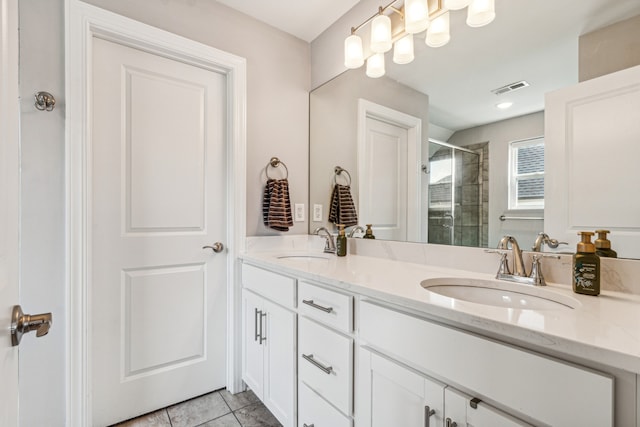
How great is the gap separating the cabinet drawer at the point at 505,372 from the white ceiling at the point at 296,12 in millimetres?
1833

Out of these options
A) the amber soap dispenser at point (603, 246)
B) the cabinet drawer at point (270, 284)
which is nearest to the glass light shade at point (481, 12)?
the amber soap dispenser at point (603, 246)

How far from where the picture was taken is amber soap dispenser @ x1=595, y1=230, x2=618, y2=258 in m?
0.93

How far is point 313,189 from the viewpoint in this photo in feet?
7.02

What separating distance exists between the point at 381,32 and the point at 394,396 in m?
1.67

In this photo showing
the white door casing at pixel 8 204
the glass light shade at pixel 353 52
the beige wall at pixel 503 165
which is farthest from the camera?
the glass light shade at pixel 353 52

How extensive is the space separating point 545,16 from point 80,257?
215 centimetres

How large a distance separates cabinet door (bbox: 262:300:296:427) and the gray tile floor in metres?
0.17

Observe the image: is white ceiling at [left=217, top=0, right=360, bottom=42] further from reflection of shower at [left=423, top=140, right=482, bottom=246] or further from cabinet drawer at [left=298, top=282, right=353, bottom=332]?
cabinet drawer at [left=298, top=282, right=353, bottom=332]

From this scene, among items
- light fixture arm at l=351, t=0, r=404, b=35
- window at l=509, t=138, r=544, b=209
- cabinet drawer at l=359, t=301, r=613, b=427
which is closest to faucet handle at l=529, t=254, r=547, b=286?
window at l=509, t=138, r=544, b=209

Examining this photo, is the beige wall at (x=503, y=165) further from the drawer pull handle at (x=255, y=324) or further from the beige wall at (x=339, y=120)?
the drawer pull handle at (x=255, y=324)

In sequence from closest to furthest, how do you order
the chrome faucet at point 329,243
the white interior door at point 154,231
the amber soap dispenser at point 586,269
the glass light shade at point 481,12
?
the amber soap dispenser at point 586,269 → the glass light shade at point 481,12 → the white interior door at point 154,231 → the chrome faucet at point 329,243

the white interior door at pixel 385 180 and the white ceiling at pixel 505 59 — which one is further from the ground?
the white ceiling at pixel 505 59

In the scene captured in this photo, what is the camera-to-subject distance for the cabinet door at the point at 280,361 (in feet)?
4.26

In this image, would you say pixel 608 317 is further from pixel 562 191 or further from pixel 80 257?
pixel 80 257
